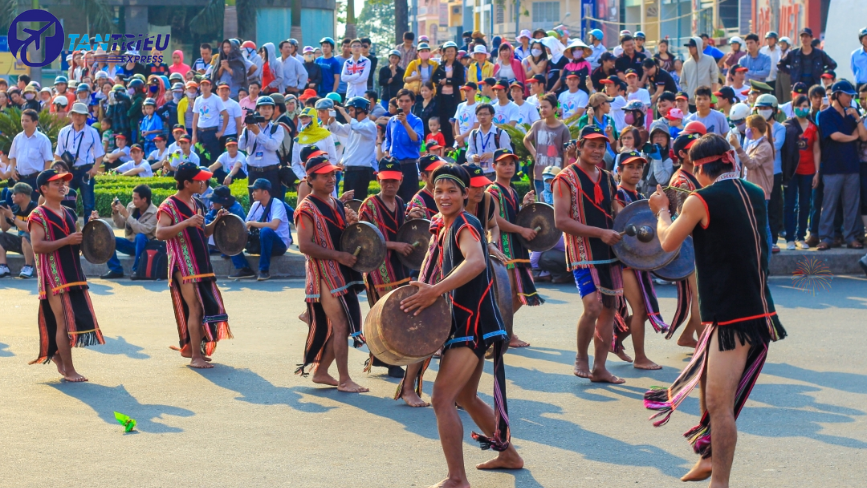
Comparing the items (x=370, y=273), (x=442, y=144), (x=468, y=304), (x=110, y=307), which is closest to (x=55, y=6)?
(x=442, y=144)

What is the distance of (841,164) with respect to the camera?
13.6m

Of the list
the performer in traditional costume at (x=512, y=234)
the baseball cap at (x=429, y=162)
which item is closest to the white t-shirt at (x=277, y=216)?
the performer in traditional costume at (x=512, y=234)

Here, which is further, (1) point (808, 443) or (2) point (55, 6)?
(2) point (55, 6)

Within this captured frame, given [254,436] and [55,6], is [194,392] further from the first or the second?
[55,6]

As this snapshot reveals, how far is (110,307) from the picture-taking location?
38.5 ft

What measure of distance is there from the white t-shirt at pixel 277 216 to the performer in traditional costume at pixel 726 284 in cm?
865

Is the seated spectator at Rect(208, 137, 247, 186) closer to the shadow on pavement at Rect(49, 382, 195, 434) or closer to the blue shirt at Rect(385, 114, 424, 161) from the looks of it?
the blue shirt at Rect(385, 114, 424, 161)

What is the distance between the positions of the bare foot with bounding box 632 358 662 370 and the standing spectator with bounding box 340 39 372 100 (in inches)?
508

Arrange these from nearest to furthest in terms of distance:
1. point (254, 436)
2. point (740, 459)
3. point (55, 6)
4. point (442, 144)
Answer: point (740, 459), point (254, 436), point (442, 144), point (55, 6)

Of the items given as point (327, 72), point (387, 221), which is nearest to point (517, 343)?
point (387, 221)

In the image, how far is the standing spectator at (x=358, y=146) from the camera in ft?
49.4

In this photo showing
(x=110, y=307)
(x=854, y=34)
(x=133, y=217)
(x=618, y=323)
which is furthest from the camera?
(x=854, y=34)

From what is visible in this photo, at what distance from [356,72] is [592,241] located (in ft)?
43.4

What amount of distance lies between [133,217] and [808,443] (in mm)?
9507
